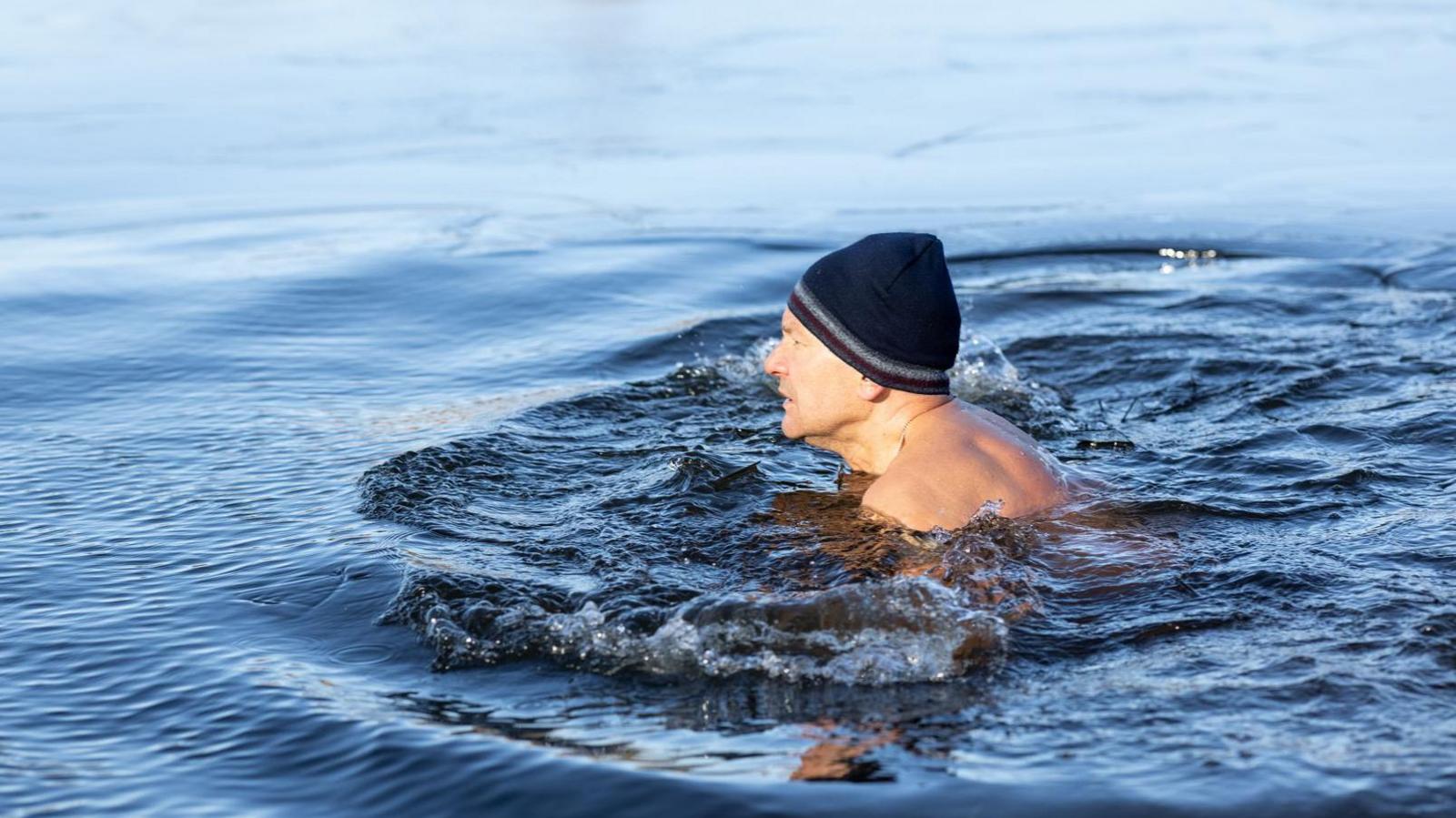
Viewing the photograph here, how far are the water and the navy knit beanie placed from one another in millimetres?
581

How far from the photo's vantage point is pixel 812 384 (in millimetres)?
5898

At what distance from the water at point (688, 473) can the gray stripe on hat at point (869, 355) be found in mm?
563

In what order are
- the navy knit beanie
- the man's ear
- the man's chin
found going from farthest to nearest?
the man's chin, the man's ear, the navy knit beanie

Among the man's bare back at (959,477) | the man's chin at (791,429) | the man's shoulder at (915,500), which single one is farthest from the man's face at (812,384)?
the man's shoulder at (915,500)

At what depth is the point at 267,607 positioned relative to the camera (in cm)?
535

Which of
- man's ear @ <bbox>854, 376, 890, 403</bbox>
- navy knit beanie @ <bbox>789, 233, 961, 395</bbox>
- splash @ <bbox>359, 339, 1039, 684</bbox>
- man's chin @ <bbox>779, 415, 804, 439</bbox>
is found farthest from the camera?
man's chin @ <bbox>779, 415, 804, 439</bbox>

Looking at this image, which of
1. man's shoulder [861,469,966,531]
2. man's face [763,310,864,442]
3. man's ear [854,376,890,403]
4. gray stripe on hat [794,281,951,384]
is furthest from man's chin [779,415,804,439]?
man's shoulder [861,469,966,531]

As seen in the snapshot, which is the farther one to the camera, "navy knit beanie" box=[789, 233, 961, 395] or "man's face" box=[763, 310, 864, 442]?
"man's face" box=[763, 310, 864, 442]

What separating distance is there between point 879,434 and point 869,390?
0.72 ft

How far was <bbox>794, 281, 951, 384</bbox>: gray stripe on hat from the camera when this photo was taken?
5.73 metres

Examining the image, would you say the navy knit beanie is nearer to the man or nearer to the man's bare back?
the man

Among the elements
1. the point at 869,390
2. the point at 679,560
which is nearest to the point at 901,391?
the point at 869,390

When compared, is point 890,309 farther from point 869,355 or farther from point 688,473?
point 688,473

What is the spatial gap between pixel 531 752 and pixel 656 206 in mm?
8975
